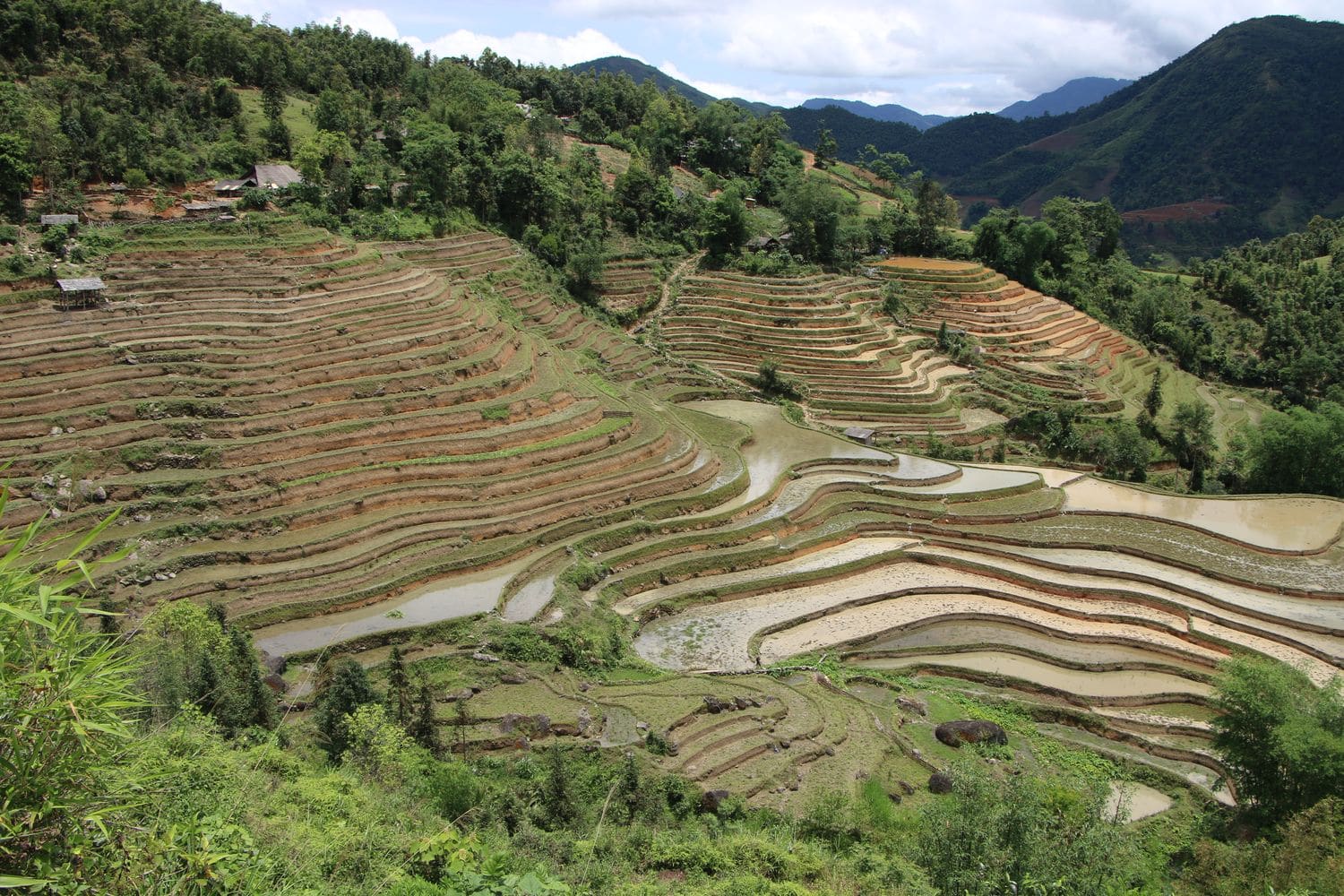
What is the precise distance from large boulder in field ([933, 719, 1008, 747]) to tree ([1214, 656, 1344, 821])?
12.9 feet

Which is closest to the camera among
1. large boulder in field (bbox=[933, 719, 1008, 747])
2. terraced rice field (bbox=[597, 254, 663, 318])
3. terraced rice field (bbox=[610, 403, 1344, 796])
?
large boulder in field (bbox=[933, 719, 1008, 747])

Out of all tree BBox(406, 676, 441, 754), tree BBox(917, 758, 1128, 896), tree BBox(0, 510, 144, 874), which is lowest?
tree BBox(406, 676, 441, 754)

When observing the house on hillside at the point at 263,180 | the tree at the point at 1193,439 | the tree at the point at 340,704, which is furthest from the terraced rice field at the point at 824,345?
the tree at the point at 340,704

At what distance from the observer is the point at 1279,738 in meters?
13.6

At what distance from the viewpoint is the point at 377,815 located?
949cm

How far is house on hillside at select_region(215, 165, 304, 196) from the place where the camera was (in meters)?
33.1

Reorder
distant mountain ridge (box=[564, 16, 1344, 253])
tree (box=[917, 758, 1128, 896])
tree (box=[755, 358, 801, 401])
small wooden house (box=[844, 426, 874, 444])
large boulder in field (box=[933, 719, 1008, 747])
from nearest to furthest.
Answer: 1. tree (box=[917, 758, 1128, 896])
2. large boulder in field (box=[933, 719, 1008, 747])
3. small wooden house (box=[844, 426, 874, 444])
4. tree (box=[755, 358, 801, 401])
5. distant mountain ridge (box=[564, 16, 1344, 253])

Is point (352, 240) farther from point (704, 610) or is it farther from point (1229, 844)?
point (1229, 844)

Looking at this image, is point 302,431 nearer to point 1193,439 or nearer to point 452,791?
point 452,791

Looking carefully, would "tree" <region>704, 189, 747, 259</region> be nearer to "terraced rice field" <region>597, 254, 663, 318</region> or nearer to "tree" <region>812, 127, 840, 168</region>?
"terraced rice field" <region>597, 254, 663, 318</region>

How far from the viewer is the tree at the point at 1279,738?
13.3m

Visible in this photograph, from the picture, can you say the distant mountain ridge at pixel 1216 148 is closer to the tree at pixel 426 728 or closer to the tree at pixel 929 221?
Result: the tree at pixel 929 221

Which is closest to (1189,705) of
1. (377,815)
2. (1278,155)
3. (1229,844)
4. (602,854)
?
(1229,844)

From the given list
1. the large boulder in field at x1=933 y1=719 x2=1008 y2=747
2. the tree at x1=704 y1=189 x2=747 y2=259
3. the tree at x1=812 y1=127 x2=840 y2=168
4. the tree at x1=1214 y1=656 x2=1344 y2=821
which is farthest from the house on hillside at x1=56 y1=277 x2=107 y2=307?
the tree at x1=812 y1=127 x2=840 y2=168
